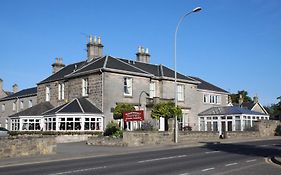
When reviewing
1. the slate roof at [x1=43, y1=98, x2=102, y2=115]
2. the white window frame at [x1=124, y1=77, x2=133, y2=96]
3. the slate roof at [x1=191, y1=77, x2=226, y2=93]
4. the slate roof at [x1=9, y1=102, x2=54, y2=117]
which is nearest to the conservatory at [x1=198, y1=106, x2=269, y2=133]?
the slate roof at [x1=191, y1=77, x2=226, y2=93]

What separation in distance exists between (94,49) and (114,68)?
23.6ft

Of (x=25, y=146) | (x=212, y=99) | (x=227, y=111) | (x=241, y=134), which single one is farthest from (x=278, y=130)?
(x=25, y=146)

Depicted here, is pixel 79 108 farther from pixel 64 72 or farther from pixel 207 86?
pixel 207 86

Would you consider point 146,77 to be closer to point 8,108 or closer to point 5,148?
point 5,148

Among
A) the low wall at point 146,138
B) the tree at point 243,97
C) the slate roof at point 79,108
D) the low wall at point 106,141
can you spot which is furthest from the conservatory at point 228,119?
the tree at point 243,97

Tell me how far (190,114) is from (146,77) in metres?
9.49

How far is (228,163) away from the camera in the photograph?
1670 centimetres

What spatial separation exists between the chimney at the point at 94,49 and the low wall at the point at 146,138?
61.4 ft

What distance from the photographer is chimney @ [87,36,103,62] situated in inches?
1861

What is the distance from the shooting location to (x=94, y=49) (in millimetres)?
47531

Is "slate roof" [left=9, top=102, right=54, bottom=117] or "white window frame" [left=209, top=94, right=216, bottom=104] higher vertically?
"white window frame" [left=209, top=94, right=216, bottom=104]

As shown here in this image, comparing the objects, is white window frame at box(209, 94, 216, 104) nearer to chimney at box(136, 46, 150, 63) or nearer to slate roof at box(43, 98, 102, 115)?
chimney at box(136, 46, 150, 63)

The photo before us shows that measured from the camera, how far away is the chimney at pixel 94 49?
47281 mm

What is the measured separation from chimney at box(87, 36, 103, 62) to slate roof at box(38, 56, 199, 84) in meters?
0.96
